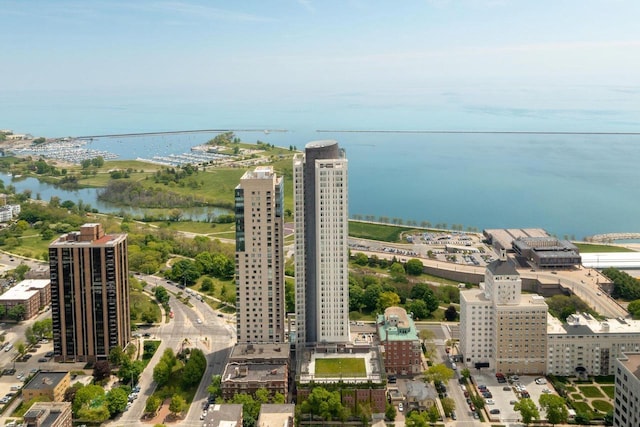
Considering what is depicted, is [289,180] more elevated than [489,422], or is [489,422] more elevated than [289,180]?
[289,180]

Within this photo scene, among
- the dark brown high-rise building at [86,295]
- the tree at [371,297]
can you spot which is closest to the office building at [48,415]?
the dark brown high-rise building at [86,295]

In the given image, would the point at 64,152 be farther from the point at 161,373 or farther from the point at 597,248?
the point at 161,373

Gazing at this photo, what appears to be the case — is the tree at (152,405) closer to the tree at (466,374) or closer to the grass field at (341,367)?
the grass field at (341,367)

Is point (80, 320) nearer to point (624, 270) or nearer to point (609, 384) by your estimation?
point (609, 384)

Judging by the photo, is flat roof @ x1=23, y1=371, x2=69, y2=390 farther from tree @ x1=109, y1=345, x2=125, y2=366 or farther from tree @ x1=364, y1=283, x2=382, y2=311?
tree @ x1=364, y1=283, x2=382, y2=311

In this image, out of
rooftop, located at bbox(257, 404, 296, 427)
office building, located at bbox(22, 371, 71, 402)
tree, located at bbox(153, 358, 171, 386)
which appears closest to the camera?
rooftop, located at bbox(257, 404, 296, 427)

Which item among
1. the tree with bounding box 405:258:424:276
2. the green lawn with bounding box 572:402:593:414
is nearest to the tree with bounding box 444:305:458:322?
the tree with bounding box 405:258:424:276

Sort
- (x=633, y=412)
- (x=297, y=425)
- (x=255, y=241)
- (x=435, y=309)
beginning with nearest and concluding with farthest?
(x=633, y=412) → (x=297, y=425) → (x=255, y=241) → (x=435, y=309)

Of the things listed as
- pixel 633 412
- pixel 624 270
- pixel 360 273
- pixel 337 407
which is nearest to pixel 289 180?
pixel 360 273

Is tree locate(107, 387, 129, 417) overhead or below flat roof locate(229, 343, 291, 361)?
below
